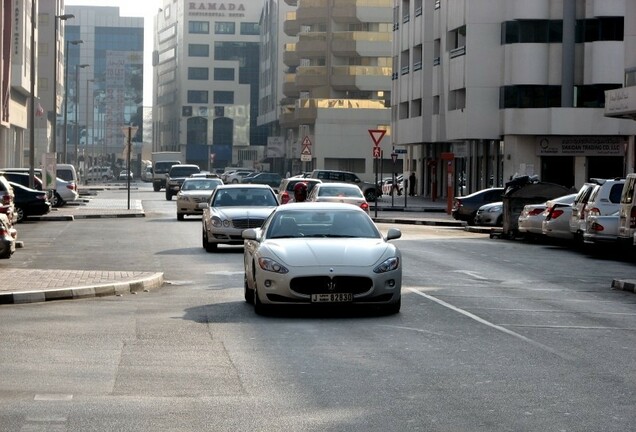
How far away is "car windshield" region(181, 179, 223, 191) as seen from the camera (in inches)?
1997

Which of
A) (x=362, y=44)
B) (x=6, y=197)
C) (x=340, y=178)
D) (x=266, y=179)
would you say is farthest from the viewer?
(x=362, y=44)

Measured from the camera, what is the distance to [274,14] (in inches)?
6260

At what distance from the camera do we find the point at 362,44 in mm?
120125

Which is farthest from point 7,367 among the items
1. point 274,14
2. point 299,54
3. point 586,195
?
point 274,14

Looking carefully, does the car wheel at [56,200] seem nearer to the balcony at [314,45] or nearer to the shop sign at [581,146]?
the shop sign at [581,146]

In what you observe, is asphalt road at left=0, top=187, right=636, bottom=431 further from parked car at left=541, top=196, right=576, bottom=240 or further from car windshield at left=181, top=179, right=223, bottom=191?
car windshield at left=181, top=179, right=223, bottom=191

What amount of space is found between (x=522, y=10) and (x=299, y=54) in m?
53.5

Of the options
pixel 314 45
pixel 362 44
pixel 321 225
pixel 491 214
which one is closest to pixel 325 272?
pixel 321 225

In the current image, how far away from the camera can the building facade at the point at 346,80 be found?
11944 cm

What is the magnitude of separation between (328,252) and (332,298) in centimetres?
62

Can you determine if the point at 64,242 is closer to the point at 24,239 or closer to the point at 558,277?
the point at 24,239

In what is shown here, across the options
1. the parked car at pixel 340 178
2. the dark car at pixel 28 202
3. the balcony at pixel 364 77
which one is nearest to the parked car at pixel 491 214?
the dark car at pixel 28 202

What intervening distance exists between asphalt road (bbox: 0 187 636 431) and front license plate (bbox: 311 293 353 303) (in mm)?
216

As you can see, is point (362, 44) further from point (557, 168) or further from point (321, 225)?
point (321, 225)
